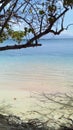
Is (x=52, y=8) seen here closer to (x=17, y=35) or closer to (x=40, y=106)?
(x=17, y=35)

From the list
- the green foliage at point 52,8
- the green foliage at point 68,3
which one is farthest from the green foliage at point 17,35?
the green foliage at point 68,3

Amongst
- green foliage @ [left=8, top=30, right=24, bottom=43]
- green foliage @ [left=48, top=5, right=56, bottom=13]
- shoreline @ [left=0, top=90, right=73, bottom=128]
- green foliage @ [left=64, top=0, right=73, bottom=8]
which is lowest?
shoreline @ [left=0, top=90, right=73, bottom=128]

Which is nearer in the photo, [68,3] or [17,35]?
[68,3]

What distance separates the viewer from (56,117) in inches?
356

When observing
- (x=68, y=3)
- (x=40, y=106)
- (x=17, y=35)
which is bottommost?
(x=40, y=106)

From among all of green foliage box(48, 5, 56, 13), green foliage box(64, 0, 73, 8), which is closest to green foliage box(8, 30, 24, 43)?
green foliage box(48, 5, 56, 13)

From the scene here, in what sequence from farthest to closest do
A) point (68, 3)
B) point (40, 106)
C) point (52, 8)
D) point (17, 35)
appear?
1. point (40, 106)
2. point (17, 35)
3. point (52, 8)
4. point (68, 3)

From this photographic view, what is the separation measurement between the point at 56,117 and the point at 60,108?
107cm

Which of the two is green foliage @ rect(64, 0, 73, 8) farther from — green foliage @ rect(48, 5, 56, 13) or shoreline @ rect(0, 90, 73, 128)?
shoreline @ rect(0, 90, 73, 128)

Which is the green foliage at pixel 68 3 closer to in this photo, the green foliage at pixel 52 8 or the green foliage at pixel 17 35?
the green foliage at pixel 52 8

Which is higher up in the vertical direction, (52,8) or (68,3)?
(68,3)

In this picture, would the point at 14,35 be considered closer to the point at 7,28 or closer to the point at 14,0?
the point at 7,28

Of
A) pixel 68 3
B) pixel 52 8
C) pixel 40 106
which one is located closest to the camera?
pixel 68 3

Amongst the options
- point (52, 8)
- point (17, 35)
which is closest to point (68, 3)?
point (52, 8)
